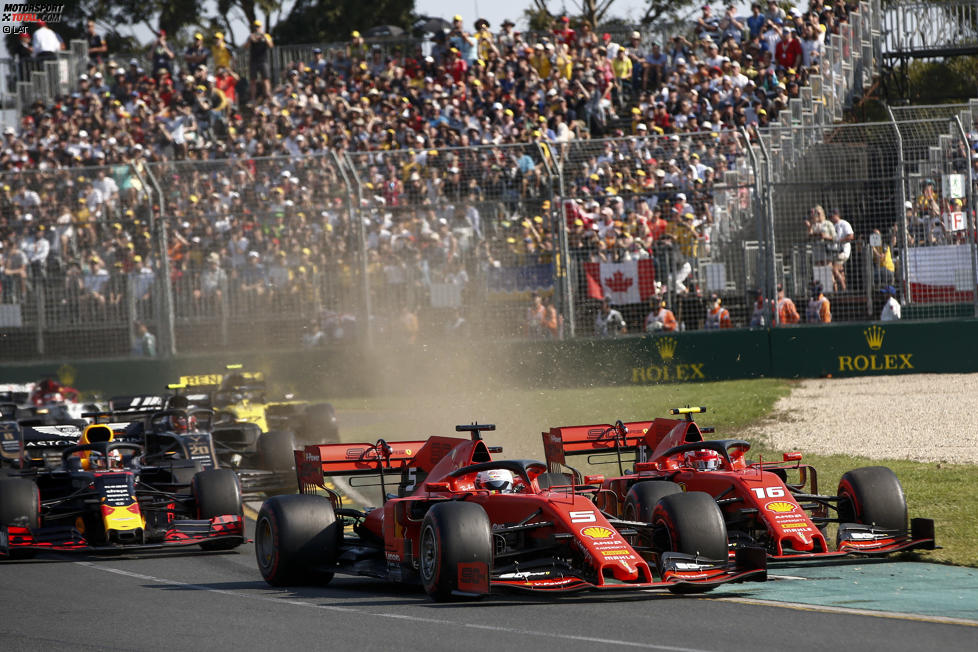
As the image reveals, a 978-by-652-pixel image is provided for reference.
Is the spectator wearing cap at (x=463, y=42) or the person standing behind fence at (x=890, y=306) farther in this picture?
the spectator wearing cap at (x=463, y=42)

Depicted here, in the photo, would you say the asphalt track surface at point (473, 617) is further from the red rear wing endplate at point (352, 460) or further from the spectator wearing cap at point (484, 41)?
the spectator wearing cap at point (484, 41)

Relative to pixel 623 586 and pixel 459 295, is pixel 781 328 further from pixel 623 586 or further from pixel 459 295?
pixel 623 586

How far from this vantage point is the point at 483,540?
8805 mm

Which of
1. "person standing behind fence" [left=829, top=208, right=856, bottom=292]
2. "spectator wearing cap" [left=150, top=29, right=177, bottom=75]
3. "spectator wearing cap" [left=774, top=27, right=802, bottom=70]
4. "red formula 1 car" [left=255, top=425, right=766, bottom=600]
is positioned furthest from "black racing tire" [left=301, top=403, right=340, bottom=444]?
"spectator wearing cap" [left=150, top=29, right=177, bottom=75]

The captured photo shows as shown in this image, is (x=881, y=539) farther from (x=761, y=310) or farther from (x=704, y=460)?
(x=761, y=310)

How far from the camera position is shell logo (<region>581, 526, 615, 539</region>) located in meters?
8.95

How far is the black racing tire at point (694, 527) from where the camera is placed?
30.0ft

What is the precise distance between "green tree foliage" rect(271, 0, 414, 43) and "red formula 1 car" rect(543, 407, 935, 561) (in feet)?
123

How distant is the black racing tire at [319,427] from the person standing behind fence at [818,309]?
7.76m

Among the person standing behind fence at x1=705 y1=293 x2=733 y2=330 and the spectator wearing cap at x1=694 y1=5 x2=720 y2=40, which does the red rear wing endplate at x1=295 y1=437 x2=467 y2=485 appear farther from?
the spectator wearing cap at x1=694 y1=5 x2=720 y2=40

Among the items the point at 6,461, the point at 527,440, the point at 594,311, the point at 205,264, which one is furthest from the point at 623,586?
the point at 205,264

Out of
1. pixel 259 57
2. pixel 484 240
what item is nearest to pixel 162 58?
pixel 259 57

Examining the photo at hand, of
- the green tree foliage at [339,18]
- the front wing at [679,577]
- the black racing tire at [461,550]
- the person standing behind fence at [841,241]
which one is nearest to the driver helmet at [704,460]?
the front wing at [679,577]

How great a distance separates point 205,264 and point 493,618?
15615 mm
